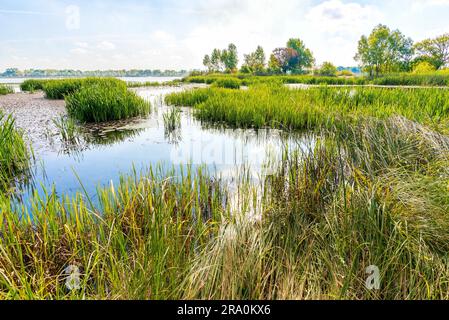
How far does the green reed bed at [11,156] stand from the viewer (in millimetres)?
3808

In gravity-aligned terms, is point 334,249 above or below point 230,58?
below

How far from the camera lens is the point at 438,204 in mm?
2203

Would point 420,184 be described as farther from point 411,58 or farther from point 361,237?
point 411,58

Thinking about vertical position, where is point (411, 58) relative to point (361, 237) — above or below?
above

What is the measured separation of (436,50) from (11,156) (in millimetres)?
56699

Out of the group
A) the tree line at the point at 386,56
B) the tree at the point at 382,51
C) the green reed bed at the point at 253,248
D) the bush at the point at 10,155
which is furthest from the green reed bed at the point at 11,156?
the tree at the point at 382,51

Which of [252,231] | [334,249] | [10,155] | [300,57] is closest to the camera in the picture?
[334,249]

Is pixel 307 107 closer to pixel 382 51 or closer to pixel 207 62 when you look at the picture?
pixel 382 51

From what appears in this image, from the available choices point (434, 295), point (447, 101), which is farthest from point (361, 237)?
point (447, 101)

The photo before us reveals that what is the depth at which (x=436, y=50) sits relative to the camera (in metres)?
40.8

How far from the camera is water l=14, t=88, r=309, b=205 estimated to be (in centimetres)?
398

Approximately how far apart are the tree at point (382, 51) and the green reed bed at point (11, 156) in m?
38.4

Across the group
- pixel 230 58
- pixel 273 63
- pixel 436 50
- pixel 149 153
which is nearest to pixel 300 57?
pixel 273 63
